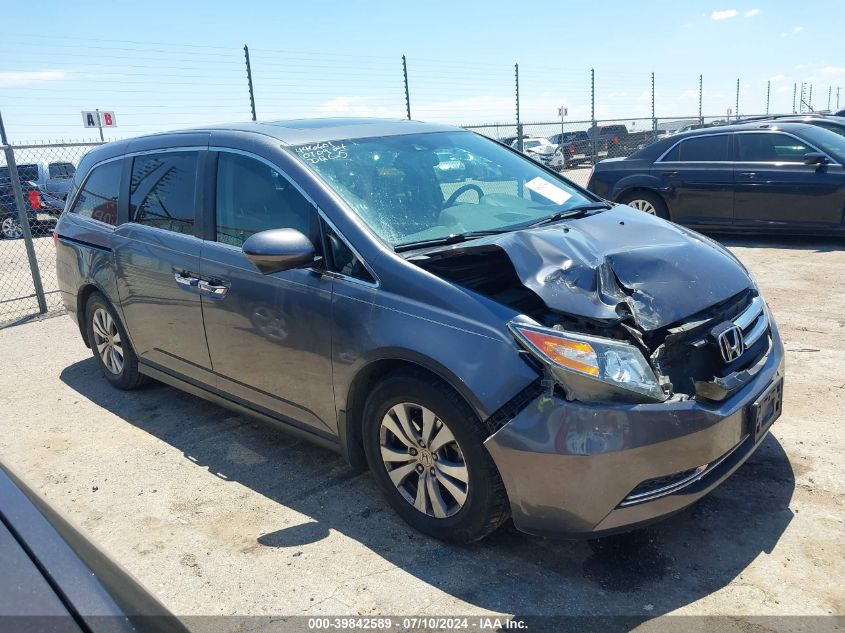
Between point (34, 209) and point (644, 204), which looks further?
point (34, 209)

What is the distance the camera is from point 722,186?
8.99 metres

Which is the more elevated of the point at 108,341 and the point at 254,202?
the point at 254,202

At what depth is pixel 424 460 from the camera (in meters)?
2.96

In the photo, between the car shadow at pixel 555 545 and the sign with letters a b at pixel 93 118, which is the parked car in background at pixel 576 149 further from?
the car shadow at pixel 555 545

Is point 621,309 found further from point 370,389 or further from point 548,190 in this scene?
point 548,190

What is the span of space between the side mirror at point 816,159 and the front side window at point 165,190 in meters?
7.45

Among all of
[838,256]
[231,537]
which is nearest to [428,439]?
[231,537]

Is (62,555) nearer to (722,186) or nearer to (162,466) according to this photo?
(162,466)

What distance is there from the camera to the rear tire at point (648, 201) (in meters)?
9.57

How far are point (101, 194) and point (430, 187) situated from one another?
2.70 metres

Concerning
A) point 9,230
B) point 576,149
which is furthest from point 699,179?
point 9,230

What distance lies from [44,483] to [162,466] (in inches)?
25.1

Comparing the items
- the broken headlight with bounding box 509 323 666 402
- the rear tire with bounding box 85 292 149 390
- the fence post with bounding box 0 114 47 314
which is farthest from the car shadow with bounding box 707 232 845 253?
the fence post with bounding box 0 114 47 314

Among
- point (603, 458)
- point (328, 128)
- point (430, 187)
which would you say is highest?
point (328, 128)
